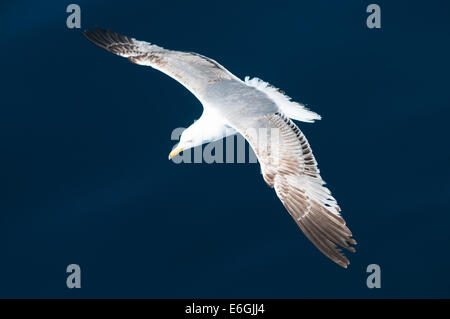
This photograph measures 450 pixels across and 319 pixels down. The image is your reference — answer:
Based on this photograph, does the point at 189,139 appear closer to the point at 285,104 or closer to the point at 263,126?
the point at 263,126

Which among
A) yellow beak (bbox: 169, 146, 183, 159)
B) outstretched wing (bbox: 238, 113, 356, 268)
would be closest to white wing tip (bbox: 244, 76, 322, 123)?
outstretched wing (bbox: 238, 113, 356, 268)

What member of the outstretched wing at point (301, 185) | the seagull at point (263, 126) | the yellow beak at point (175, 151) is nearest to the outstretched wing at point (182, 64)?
the seagull at point (263, 126)

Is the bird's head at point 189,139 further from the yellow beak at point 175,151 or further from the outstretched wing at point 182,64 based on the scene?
A: the outstretched wing at point 182,64

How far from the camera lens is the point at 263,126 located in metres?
9.75

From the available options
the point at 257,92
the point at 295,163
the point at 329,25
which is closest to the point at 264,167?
the point at 295,163

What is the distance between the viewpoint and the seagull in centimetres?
927

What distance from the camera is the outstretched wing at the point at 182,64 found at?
1028 centimetres

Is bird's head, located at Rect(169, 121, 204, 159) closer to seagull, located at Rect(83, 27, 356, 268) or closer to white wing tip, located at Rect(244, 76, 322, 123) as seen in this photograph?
seagull, located at Rect(83, 27, 356, 268)

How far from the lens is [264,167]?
31.0 feet

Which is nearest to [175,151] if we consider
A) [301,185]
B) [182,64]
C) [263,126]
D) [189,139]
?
[189,139]

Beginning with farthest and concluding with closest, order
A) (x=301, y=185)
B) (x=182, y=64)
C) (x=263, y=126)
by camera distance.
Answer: (x=182, y=64), (x=263, y=126), (x=301, y=185)

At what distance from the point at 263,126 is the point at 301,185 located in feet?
2.61

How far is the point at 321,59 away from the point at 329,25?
1.83 ft
